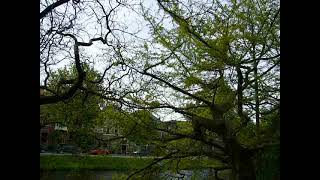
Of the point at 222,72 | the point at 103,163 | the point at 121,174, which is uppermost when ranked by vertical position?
the point at 222,72

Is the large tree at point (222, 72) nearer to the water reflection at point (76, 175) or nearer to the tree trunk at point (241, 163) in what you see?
the tree trunk at point (241, 163)

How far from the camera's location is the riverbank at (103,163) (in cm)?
272

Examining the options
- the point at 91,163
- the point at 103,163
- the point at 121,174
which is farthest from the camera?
the point at 121,174

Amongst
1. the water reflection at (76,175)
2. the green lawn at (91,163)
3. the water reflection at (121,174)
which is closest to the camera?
the green lawn at (91,163)

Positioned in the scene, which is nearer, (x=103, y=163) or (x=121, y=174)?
(x=103, y=163)

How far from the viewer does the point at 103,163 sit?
3.10 metres

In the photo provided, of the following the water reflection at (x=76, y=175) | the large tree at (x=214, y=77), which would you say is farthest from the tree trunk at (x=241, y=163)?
the water reflection at (x=76, y=175)

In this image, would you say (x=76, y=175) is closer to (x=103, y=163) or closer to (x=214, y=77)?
(x=103, y=163)

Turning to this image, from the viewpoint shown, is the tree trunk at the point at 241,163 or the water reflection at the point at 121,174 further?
the water reflection at the point at 121,174

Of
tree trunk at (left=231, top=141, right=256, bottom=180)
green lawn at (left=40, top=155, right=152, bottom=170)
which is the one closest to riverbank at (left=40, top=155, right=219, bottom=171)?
green lawn at (left=40, top=155, right=152, bottom=170)

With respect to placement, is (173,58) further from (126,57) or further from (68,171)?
(68,171)

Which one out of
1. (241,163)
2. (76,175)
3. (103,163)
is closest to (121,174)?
(103,163)

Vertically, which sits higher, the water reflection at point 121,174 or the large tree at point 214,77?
the large tree at point 214,77

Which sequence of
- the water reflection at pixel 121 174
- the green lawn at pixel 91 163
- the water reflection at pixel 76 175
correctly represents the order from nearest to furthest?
the green lawn at pixel 91 163
the water reflection at pixel 76 175
the water reflection at pixel 121 174
